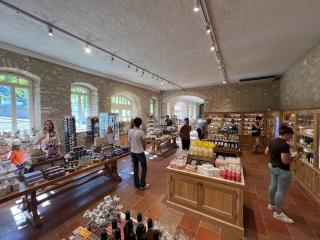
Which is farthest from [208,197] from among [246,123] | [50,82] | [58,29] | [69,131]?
[246,123]

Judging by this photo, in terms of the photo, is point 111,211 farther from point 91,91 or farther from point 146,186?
point 91,91

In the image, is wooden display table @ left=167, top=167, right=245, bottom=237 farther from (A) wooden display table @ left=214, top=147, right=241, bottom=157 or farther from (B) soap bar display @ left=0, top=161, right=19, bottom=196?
(B) soap bar display @ left=0, top=161, right=19, bottom=196

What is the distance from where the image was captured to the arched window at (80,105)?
6.28 m

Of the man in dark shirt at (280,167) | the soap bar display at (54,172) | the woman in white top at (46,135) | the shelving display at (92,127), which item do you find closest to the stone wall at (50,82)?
the shelving display at (92,127)

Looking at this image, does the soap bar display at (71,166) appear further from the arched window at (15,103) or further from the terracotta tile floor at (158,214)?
the arched window at (15,103)

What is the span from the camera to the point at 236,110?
30.2 ft

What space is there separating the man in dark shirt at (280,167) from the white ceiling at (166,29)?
2104mm

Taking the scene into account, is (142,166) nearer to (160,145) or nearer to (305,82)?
(160,145)

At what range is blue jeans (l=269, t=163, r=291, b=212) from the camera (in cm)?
251

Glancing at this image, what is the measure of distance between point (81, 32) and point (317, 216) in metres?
5.86

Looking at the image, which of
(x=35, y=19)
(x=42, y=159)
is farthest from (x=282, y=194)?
(x=35, y=19)

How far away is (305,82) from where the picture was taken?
4.59 meters

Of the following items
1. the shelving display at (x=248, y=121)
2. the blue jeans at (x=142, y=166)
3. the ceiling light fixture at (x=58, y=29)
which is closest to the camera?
the ceiling light fixture at (x=58, y=29)

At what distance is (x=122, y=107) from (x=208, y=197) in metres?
7.48
